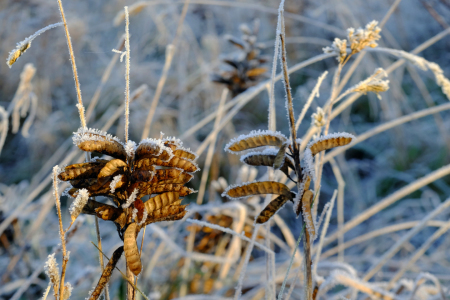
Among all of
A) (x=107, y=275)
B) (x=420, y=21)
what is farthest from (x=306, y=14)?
(x=107, y=275)

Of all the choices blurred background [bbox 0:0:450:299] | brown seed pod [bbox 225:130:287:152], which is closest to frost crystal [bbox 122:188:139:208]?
brown seed pod [bbox 225:130:287:152]

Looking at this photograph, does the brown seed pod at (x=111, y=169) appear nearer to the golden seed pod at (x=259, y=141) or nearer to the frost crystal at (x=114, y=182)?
the frost crystal at (x=114, y=182)

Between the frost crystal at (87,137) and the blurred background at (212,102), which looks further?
the blurred background at (212,102)

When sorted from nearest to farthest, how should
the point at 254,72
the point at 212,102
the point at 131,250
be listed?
the point at 131,250 → the point at 254,72 → the point at 212,102

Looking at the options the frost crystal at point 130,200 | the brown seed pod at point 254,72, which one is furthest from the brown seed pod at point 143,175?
the brown seed pod at point 254,72

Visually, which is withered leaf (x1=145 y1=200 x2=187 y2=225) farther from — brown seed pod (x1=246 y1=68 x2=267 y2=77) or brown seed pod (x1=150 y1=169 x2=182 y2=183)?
brown seed pod (x1=246 y1=68 x2=267 y2=77)

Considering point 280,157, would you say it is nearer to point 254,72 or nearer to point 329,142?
point 329,142

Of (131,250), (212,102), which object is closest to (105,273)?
(131,250)
